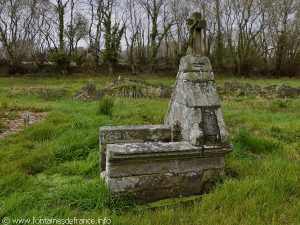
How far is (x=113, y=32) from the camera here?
3034 centimetres

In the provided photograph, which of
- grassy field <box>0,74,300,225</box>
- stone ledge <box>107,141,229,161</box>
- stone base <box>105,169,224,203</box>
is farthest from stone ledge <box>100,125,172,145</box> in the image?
stone base <box>105,169,224,203</box>

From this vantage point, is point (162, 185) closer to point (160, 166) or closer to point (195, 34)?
point (160, 166)

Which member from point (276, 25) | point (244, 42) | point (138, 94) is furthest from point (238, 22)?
point (138, 94)

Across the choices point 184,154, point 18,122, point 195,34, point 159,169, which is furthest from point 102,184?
point 18,122

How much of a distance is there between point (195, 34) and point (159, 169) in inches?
71.4

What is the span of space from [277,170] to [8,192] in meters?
3.48

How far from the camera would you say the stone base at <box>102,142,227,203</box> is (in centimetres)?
336

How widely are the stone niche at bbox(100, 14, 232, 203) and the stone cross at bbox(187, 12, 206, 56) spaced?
0.09ft

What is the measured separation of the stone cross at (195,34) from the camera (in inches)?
154

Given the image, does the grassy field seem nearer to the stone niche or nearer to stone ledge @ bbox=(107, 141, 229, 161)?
the stone niche

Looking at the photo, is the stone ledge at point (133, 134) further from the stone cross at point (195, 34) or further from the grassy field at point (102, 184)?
the stone cross at point (195, 34)

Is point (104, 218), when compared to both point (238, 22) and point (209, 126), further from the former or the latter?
point (238, 22)

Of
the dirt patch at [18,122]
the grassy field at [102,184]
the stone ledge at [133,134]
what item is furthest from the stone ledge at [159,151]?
the dirt patch at [18,122]

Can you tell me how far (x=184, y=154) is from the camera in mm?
3502
